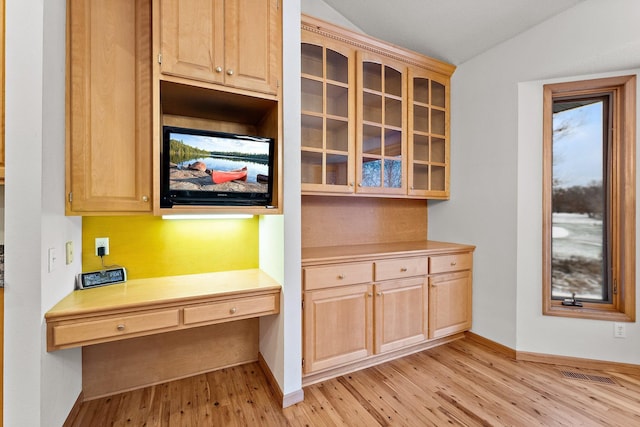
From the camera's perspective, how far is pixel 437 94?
2.84 meters

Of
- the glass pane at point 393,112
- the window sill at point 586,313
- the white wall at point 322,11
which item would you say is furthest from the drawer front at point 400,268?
the white wall at point 322,11

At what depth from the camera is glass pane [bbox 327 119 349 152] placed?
7.48 ft

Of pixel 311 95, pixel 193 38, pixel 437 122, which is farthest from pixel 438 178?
pixel 193 38

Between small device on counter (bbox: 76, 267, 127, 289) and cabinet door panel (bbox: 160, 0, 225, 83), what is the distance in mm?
1251

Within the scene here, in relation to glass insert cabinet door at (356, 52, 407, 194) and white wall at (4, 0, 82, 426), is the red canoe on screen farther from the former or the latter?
glass insert cabinet door at (356, 52, 407, 194)

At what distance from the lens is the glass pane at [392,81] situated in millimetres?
2512

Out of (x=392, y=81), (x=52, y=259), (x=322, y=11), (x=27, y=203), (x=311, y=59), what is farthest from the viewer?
(x=322, y=11)

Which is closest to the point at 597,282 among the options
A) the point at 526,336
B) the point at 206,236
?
the point at 526,336

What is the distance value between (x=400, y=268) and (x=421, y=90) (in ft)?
5.46

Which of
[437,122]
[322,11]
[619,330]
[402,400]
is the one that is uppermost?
[322,11]

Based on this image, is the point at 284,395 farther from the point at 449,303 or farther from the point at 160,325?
the point at 449,303

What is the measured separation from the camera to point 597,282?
239 cm

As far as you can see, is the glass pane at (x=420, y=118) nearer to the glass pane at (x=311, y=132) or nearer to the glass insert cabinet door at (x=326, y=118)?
the glass insert cabinet door at (x=326, y=118)

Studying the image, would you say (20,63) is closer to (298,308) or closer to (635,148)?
(298,308)
